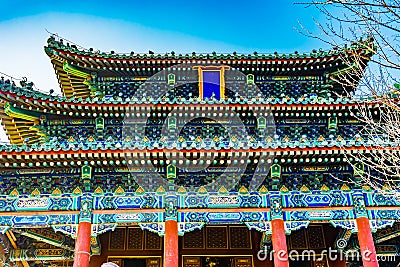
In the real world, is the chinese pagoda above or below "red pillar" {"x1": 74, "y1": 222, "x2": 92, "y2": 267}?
above

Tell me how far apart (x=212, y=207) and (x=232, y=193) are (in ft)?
2.18

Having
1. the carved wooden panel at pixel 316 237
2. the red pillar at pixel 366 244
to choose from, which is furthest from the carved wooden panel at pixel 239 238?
the red pillar at pixel 366 244

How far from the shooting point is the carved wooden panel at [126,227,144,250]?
44.5 feet

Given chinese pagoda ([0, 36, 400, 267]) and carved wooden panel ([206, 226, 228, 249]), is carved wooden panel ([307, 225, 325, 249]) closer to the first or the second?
chinese pagoda ([0, 36, 400, 267])

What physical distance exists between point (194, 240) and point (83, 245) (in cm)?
378

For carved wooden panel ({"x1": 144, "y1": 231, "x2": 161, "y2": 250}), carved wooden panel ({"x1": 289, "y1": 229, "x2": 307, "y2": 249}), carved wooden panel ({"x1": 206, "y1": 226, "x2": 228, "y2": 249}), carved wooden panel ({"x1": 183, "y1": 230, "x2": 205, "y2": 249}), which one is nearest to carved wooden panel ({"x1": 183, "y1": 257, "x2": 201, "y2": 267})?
carved wooden panel ({"x1": 183, "y1": 230, "x2": 205, "y2": 249})

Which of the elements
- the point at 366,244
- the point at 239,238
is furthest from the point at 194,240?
the point at 366,244

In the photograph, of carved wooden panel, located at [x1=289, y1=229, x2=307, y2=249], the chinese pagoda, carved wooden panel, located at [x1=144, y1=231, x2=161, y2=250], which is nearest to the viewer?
the chinese pagoda

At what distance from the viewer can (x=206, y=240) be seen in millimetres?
13711

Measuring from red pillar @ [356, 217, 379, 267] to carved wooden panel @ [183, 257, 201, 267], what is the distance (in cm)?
466

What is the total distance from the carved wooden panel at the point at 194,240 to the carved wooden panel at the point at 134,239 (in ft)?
4.36

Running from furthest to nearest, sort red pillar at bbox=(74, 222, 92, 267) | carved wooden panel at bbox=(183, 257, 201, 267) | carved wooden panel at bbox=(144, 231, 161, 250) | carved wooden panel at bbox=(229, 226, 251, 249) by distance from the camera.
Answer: carved wooden panel at bbox=(229, 226, 251, 249) → carved wooden panel at bbox=(144, 231, 161, 250) → carved wooden panel at bbox=(183, 257, 201, 267) → red pillar at bbox=(74, 222, 92, 267)

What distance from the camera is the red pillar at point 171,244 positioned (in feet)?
35.8

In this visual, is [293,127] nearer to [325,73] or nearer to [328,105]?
[328,105]
